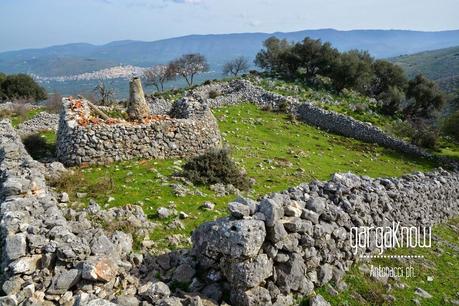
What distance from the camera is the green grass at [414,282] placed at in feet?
29.4

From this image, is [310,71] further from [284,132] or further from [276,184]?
[276,184]

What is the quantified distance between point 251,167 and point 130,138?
5759 mm

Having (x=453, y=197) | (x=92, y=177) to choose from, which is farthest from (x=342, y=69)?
(x=92, y=177)

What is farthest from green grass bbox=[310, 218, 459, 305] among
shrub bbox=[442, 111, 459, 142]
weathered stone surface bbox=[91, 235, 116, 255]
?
shrub bbox=[442, 111, 459, 142]

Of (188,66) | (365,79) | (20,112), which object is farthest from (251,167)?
(188,66)

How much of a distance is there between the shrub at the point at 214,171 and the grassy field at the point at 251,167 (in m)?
0.53

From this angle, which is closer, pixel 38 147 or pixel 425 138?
pixel 38 147

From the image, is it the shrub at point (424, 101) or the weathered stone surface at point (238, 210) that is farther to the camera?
the shrub at point (424, 101)

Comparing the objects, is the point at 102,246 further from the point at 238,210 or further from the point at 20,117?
the point at 20,117

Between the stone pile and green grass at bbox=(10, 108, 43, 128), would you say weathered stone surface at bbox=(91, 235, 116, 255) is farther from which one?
green grass at bbox=(10, 108, 43, 128)

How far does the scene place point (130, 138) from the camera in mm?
16875

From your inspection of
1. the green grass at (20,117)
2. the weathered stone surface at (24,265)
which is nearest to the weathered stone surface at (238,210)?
the weathered stone surface at (24,265)

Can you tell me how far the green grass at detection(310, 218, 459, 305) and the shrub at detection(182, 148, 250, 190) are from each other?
617 cm

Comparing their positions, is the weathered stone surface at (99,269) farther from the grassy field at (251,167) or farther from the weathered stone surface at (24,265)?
the grassy field at (251,167)
